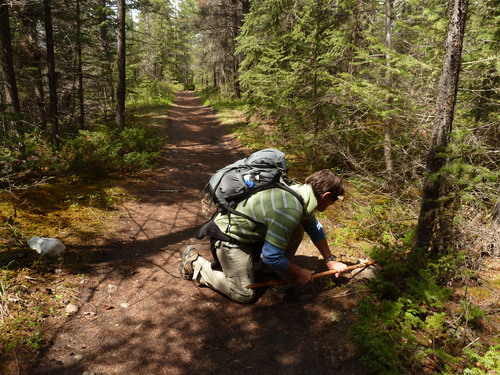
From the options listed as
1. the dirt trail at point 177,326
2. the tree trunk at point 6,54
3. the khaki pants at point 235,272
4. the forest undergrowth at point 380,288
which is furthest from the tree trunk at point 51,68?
the khaki pants at point 235,272

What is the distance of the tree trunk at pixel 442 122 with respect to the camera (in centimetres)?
288

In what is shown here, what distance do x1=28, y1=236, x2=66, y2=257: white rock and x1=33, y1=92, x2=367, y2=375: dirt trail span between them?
1.52 feet

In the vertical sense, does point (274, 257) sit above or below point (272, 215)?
below

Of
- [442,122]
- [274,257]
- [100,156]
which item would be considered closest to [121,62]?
[100,156]

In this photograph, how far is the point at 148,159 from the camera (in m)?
8.56

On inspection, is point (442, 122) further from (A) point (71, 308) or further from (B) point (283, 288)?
(A) point (71, 308)

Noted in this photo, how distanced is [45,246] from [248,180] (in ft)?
9.50

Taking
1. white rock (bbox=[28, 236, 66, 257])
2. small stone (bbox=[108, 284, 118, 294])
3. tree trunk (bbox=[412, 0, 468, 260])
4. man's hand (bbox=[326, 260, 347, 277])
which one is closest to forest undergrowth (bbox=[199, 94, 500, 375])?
tree trunk (bbox=[412, 0, 468, 260])

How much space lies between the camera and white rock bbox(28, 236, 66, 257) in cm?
371

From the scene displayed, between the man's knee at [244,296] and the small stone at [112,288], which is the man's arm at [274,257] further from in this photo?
the small stone at [112,288]

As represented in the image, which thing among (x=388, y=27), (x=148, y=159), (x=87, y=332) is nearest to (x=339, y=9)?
(x=388, y=27)

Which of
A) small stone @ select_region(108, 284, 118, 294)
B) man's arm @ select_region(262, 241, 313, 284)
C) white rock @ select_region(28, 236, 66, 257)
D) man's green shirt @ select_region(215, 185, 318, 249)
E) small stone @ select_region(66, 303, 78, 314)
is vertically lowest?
small stone @ select_region(108, 284, 118, 294)

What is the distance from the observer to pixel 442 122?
3105 millimetres

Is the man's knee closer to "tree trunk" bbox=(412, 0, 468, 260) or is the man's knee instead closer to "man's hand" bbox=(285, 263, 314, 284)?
"man's hand" bbox=(285, 263, 314, 284)
